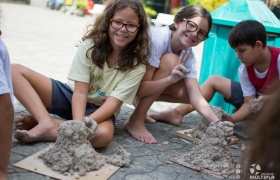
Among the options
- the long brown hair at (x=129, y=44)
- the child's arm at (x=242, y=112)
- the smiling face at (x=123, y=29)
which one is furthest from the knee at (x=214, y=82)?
the smiling face at (x=123, y=29)

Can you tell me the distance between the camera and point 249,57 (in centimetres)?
272

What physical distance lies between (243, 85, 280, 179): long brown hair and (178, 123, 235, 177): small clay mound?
3.80 feet

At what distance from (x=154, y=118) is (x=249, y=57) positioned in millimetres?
925

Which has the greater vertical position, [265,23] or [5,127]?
[265,23]

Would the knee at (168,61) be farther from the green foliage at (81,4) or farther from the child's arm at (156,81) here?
the green foliage at (81,4)

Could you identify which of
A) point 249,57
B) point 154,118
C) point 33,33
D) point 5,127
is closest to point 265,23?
point 249,57

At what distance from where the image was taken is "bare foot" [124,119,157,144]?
2.54 metres

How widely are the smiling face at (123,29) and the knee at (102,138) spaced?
1.89ft

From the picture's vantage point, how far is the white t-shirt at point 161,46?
262 centimetres

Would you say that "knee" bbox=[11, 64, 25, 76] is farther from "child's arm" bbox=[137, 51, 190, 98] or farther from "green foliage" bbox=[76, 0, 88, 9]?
"green foliage" bbox=[76, 0, 88, 9]

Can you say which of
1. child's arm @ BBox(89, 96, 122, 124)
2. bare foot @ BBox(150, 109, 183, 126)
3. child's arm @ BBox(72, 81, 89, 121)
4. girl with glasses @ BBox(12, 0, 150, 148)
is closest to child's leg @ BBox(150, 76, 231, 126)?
bare foot @ BBox(150, 109, 183, 126)

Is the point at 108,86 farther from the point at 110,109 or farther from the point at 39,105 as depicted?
the point at 39,105

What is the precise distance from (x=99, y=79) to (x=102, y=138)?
0.44 metres

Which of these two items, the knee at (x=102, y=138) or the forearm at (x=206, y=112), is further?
the forearm at (x=206, y=112)
